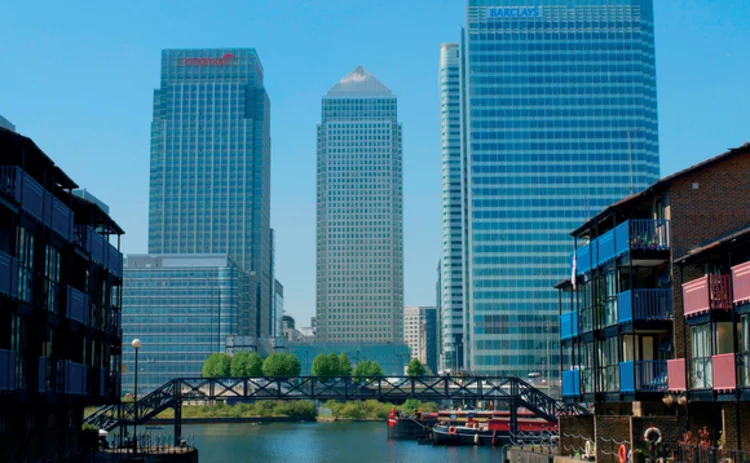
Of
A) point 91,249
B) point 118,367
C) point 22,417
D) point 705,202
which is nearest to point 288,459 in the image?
point 118,367

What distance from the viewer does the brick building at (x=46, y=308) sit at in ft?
149

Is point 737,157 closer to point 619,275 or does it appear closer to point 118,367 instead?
point 619,275

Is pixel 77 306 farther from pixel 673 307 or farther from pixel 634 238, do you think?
pixel 673 307

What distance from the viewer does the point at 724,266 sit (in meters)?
47.9

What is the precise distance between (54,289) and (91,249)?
385 inches

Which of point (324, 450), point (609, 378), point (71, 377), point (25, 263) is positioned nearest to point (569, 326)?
point (609, 378)

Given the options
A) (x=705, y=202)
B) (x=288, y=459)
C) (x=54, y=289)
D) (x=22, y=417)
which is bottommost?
(x=288, y=459)

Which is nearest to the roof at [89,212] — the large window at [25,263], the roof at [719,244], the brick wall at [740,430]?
the large window at [25,263]

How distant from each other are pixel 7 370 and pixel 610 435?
29065 mm

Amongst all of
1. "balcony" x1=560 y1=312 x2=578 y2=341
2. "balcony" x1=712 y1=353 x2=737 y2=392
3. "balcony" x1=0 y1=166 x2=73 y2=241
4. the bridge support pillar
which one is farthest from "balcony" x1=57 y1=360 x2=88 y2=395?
the bridge support pillar

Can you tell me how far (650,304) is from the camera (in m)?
52.3

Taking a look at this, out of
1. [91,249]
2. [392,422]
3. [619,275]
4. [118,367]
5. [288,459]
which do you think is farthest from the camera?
[392,422]

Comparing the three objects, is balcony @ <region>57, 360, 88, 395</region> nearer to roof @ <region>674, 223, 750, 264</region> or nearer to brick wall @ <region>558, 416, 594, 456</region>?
brick wall @ <region>558, 416, 594, 456</region>

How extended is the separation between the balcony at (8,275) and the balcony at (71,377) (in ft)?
29.6
